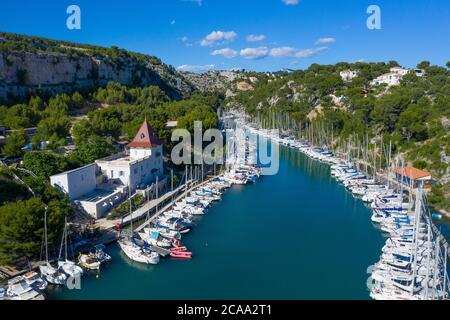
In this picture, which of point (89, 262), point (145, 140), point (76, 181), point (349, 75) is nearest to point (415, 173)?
point (145, 140)

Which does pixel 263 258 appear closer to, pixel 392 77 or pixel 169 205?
pixel 169 205

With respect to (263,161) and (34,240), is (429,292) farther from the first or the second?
(263,161)

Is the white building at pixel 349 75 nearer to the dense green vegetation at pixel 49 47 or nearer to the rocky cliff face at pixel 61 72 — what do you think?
the rocky cliff face at pixel 61 72

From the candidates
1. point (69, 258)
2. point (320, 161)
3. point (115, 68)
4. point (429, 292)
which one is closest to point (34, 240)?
point (69, 258)

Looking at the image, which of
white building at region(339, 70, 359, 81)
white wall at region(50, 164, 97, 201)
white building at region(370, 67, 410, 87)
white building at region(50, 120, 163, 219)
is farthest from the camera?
white building at region(339, 70, 359, 81)

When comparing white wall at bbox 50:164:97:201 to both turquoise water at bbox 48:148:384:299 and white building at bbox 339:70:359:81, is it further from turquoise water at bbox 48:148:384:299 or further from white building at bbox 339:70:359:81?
white building at bbox 339:70:359:81

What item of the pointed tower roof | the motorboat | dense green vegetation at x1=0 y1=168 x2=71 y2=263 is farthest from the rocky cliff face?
the motorboat

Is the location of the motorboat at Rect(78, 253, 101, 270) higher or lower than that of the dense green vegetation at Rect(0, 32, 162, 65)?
lower
